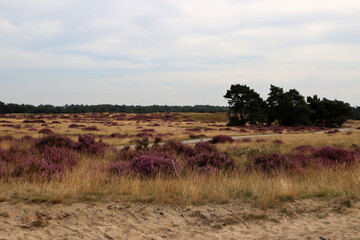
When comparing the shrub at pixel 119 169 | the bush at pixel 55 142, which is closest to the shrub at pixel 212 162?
the shrub at pixel 119 169

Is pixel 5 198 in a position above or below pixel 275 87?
below

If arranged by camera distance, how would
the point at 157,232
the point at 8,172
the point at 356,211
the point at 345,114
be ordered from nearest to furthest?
the point at 157,232
the point at 356,211
the point at 8,172
the point at 345,114

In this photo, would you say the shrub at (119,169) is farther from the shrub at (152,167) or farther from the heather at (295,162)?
the heather at (295,162)

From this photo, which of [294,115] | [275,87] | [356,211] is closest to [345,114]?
[294,115]

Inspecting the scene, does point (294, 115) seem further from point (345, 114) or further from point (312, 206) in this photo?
point (312, 206)

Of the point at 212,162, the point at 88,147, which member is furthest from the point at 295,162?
the point at 88,147

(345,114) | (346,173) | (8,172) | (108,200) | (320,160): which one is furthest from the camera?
(345,114)

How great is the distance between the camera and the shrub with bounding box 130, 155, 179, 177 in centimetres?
825

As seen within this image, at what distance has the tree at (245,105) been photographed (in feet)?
192

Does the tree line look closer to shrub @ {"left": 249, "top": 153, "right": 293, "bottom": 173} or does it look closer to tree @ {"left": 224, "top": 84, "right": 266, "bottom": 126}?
tree @ {"left": 224, "top": 84, "right": 266, "bottom": 126}

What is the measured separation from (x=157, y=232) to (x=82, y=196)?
2270 mm

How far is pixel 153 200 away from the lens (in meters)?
6.09

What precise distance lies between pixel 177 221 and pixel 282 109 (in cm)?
6274

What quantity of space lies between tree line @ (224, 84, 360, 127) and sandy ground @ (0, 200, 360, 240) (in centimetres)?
5451
